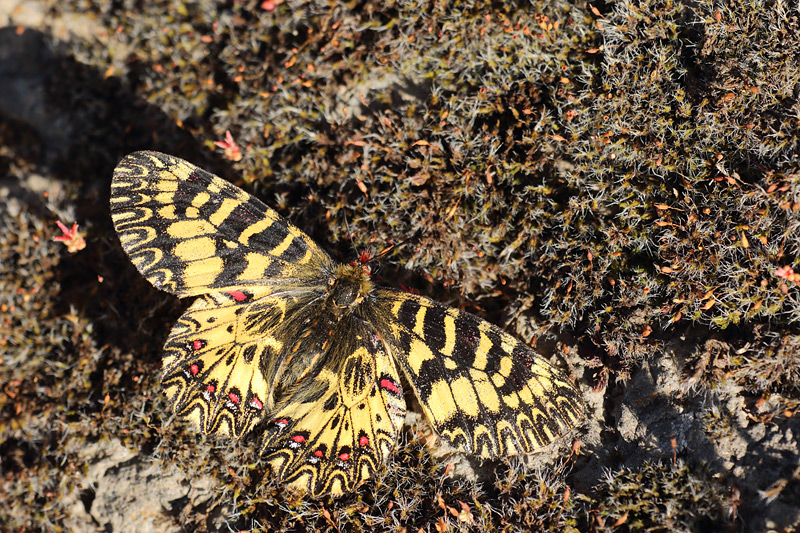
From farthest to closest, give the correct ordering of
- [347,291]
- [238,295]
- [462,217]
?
[462,217], [238,295], [347,291]

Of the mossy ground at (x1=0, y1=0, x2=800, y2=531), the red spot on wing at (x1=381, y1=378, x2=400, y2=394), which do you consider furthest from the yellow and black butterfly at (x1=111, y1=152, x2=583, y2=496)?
the mossy ground at (x1=0, y1=0, x2=800, y2=531)

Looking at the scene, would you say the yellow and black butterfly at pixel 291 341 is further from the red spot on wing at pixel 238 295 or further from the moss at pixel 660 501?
the moss at pixel 660 501

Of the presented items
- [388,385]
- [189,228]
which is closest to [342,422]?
[388,385]

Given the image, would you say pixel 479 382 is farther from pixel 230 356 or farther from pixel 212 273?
pixel 212 273

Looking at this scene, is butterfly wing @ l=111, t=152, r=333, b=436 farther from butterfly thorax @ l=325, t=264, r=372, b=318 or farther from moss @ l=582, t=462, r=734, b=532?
moss @ l=582, t=462, r=734, b=532

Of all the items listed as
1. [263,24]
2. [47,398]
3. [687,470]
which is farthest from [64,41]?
[687,470]

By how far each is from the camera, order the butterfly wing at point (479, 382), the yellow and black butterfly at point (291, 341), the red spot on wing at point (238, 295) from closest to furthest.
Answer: the butterfly wing at point (479, 382) < the yellow and black butterfly at point (291, 341) < the red spot on wing at point (238, 295)

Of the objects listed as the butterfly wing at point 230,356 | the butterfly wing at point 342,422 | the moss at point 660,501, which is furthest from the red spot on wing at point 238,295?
the moss at point 660,501
